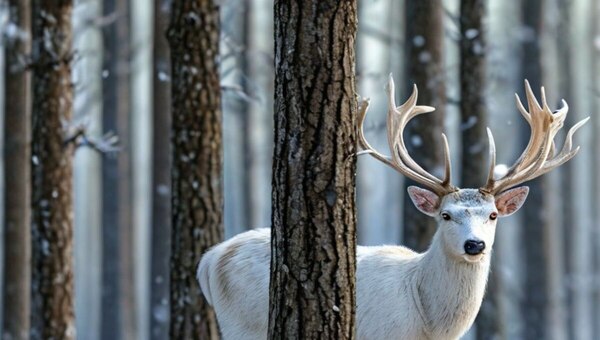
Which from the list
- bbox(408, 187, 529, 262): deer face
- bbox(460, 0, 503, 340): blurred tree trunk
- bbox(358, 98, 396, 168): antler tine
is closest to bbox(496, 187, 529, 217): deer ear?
bbox(408, 187, 529, 262): deer face

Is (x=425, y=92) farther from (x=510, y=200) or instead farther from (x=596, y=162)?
(x=596, y=162)

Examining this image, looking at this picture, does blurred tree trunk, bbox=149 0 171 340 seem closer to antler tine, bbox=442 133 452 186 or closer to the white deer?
the white deer

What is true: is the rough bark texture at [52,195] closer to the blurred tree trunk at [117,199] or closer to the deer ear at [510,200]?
the deer ear at [510,200]

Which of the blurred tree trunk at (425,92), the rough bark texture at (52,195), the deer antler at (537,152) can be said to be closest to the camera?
the deer antler at (537,152)

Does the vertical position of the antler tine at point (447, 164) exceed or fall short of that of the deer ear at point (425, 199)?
it exceeds it

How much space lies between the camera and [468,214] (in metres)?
7.45

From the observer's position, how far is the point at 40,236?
1031cm

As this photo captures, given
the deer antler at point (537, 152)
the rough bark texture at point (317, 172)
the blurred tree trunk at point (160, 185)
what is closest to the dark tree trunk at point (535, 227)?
the blurred tree trunk at point (160, 185)

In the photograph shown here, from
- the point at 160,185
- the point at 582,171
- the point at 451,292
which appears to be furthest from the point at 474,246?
the point at 582,171

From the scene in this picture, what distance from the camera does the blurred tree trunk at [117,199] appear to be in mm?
22844

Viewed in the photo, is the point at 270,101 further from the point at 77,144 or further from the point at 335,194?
the point at 335,194

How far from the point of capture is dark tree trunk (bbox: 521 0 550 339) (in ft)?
61.9

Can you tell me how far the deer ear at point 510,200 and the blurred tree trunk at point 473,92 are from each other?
4.37 metres

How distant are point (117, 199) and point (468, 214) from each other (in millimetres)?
16346
